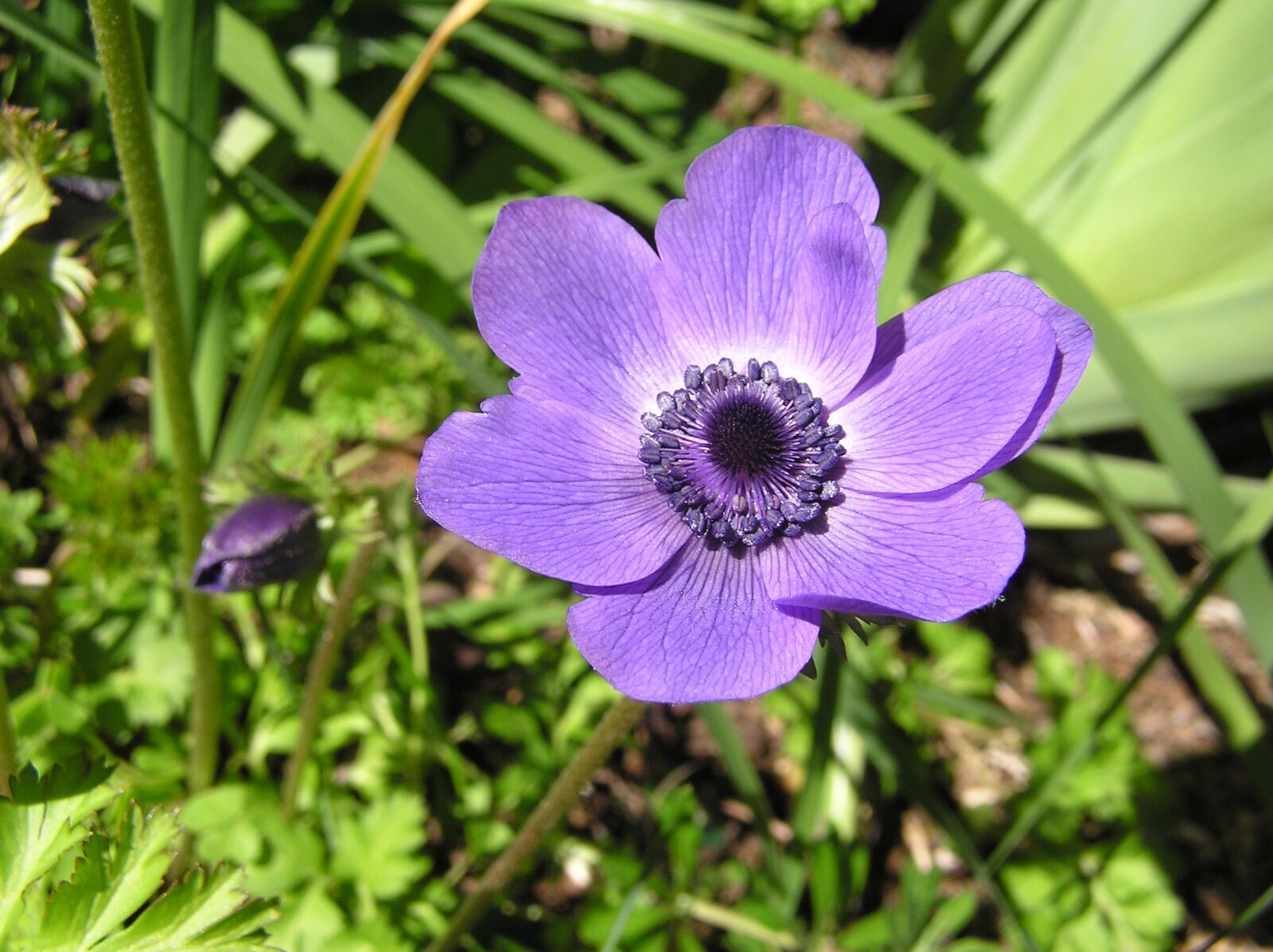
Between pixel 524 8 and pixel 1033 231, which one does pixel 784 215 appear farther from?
A: pixel 524 8

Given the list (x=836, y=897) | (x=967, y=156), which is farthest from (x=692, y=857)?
(x=967, y=156)

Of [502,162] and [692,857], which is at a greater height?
[502,162]

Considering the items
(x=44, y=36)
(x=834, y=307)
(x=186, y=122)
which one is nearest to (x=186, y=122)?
(x=186, y=122)

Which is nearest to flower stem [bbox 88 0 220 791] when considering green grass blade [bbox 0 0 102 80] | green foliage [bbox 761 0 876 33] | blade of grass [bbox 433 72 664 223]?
green grass blade [bbox 0 0 102 80]

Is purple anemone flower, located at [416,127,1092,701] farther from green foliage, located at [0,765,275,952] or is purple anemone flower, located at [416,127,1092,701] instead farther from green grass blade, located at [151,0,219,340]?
green grass blade, located at [151,0,219,340]

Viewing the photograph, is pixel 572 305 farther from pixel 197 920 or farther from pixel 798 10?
pixel 798 10

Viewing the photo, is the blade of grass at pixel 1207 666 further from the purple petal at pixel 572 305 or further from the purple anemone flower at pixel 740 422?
the purple petal at pixel 572 305
